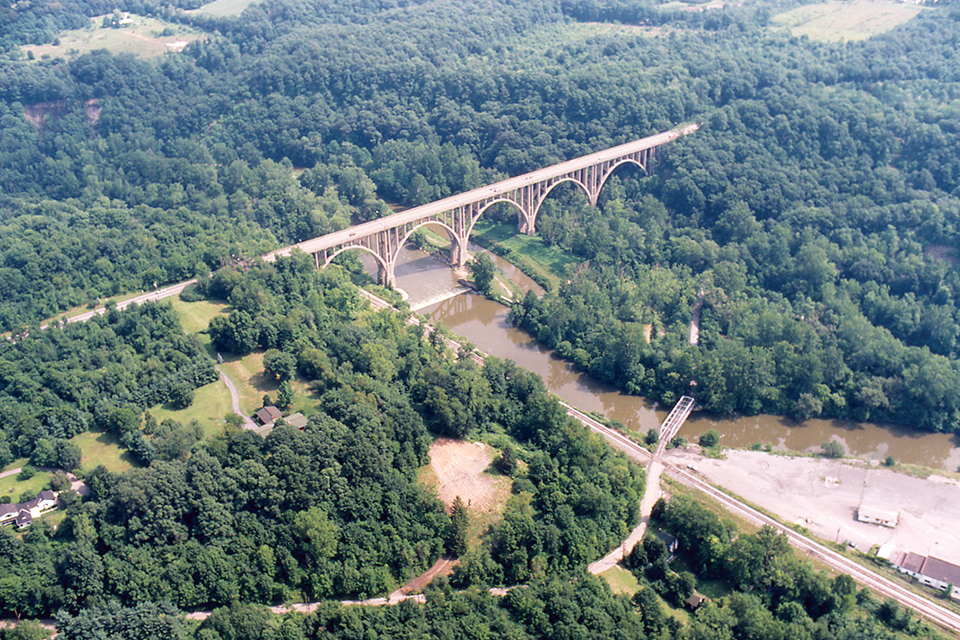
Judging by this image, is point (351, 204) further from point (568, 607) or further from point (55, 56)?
point (568, 607)

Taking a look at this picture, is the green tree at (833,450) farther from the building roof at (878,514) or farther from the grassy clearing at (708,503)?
the grassy clearing at (708,503)

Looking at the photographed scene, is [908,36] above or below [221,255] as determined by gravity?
above

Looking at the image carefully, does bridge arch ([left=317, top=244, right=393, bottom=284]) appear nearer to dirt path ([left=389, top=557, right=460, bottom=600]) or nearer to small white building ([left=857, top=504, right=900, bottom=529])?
dirt path ([left=389, top=557, right=460, bottom=600])

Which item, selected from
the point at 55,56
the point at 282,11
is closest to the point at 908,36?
the point at 282,11

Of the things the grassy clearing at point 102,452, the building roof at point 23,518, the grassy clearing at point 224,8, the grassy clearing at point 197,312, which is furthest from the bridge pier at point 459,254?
the grassy clearing at point 224,8

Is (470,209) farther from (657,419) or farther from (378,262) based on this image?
(657,419)

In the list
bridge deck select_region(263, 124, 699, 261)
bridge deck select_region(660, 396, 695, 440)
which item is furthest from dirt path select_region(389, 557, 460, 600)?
bridge deck select_region(263, 124, 699, 261)
